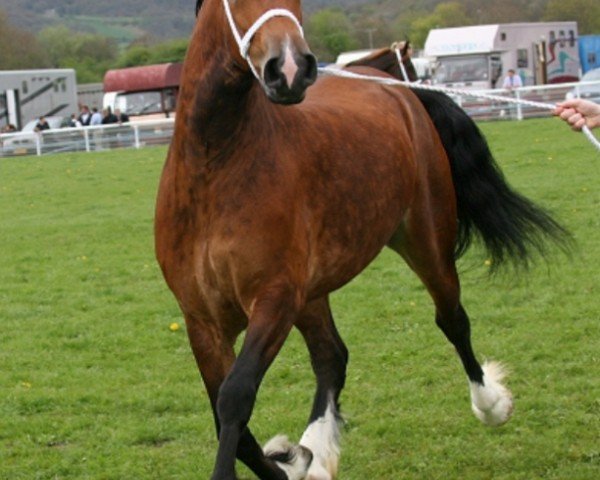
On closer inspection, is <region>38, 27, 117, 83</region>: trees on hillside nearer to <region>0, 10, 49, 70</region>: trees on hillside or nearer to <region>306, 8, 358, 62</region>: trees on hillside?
<region>0, 10, 49, 70</region>: trees on hillside

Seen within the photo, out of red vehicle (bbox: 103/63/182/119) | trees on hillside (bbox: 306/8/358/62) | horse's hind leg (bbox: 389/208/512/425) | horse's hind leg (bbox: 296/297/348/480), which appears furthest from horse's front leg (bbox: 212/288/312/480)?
trees on hillside (bbox: 306/8/358/62)

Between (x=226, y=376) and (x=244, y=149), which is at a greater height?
(x=244, y=149)

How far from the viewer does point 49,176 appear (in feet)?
77.2

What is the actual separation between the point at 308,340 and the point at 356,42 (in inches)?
4377

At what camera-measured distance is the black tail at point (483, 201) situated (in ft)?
22.6

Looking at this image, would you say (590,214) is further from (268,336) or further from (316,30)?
(316,30)

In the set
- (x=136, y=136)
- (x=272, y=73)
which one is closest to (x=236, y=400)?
(x=272, y=73)

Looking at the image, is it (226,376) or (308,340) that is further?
(308,340)

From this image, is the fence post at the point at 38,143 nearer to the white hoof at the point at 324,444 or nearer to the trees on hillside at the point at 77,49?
the white hoof at the point at 324,444

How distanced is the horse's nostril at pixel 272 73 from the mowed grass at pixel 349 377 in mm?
2372

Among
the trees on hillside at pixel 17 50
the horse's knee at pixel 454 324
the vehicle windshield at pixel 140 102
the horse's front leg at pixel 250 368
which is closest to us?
the horse's front leg at pixel 250 368

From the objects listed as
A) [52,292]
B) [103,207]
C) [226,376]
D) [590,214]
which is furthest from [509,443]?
[103,207]

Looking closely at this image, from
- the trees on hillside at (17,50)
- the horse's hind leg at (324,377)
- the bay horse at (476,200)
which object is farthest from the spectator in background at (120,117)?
the trees on hillside at (17,50)

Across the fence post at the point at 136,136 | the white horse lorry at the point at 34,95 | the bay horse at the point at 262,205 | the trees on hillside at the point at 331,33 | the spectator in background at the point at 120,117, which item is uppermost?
the bay horse at the point at 262,205
